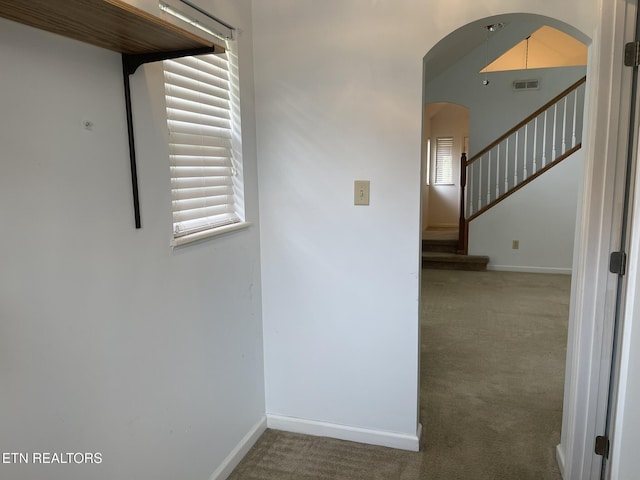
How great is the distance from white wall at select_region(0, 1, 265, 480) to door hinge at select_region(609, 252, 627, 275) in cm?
152

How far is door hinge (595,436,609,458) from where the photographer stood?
1.82 meters

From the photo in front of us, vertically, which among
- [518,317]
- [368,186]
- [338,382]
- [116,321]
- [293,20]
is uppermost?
[293,20]

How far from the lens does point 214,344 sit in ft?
6.25

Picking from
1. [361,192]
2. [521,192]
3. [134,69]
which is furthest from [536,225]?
[134,69]

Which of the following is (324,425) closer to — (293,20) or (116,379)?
(116,379)

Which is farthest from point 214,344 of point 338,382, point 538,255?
point 538,255

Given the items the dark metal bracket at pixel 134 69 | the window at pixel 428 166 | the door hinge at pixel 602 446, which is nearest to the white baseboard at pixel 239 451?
the dark metal bracket at pixel 134 69

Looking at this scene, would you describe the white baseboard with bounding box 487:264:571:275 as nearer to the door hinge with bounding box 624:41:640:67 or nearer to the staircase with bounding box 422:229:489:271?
the staircase with bounding box 422:229:489:271

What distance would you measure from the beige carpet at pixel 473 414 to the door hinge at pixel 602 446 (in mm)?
261

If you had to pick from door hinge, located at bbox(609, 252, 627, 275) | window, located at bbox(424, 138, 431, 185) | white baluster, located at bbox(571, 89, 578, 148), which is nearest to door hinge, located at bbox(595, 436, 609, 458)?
door hinge, located at bbox(609, 252, 627, 275)

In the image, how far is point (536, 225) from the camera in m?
5.84

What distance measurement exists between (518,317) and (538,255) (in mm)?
2048

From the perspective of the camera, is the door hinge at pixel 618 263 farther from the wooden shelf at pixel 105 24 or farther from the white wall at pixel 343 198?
the wooden shelf at pixel 105 24

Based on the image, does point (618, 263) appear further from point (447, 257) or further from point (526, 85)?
point (526, 85)
